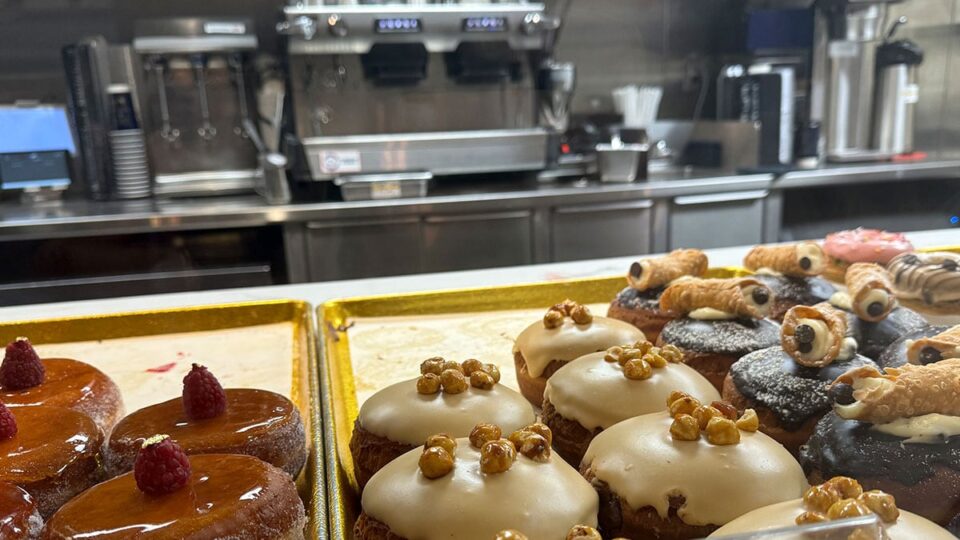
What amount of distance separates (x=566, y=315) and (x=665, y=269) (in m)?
0.36

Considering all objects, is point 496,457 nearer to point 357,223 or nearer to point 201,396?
point 201,396

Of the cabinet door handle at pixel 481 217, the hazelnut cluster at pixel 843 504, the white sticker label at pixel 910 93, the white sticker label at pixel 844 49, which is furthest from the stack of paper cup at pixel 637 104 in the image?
the hazelnut cluster at pixel 843 504

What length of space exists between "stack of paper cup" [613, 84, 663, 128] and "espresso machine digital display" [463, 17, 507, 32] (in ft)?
3.33

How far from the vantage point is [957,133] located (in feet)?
15.5

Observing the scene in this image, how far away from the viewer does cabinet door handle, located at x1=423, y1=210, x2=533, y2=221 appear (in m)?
3.61

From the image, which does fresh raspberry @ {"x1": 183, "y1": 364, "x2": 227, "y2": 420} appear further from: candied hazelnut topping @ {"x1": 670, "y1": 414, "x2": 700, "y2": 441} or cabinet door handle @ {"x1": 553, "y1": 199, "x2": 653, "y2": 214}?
cabinet door handle @ {"x1": 553, "y1": 199, "x2": 653, "y2": 214}

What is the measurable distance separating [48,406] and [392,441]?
609 millimetres

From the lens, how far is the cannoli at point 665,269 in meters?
1.76

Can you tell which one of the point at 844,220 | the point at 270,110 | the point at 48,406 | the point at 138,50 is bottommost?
the point at 844,220

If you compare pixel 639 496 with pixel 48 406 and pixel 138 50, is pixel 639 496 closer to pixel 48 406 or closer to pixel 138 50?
pixel 48 406

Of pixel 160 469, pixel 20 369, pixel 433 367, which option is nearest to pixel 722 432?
pixel 433 367

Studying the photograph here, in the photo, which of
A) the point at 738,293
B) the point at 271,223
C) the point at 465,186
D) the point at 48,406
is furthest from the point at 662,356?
the point at 465,186

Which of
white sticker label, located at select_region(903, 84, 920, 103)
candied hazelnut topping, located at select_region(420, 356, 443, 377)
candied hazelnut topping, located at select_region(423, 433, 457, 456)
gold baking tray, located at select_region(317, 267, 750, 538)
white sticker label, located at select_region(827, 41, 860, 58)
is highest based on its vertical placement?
white sticker label, located at select_region(827, 41, 860, 58)

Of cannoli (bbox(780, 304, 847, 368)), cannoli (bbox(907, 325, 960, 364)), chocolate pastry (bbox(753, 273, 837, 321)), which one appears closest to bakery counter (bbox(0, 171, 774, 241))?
chocolate pastry (bbox(753, 273, 837, 321))
